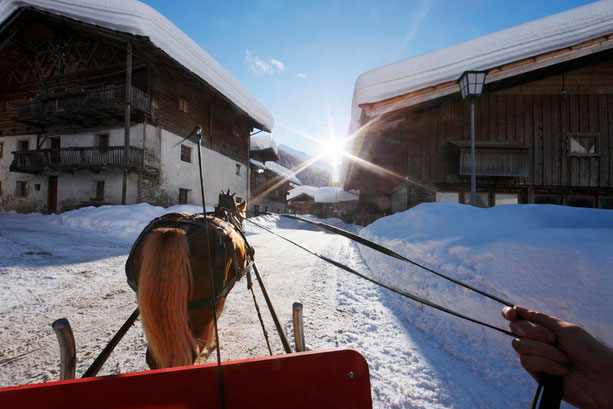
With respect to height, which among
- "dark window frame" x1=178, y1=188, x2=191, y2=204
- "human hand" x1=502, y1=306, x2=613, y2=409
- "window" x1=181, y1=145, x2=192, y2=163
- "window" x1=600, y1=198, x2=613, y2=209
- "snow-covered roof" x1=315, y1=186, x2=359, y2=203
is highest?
"window" x1=181, y1=145, x2=192, y2=163

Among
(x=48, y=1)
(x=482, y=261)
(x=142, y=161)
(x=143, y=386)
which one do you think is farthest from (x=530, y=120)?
(x=48, y=1)

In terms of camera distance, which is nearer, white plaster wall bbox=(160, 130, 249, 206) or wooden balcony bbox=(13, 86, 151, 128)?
wooden balcony bbox=(13, 86, 151, 128)

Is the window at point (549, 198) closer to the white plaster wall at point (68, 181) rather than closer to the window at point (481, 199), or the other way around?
the window at point (481, 199)

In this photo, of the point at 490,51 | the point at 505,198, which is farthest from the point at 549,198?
the point at 490,51

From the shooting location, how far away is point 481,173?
895 centimetres

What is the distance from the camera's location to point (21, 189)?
1627 centimetres

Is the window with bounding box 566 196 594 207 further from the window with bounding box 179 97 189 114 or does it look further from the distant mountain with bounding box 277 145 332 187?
the distant mountain with bounding box 277 145 332 187

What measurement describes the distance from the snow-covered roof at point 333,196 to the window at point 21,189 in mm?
27999

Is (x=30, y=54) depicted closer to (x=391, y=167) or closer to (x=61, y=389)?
(x=391, y=167)

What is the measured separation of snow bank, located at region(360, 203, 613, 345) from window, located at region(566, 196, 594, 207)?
30.3 ft

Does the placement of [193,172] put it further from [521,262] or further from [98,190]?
[521,262]

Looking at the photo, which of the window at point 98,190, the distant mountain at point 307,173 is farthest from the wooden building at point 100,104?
the distant mountain at point 307,173

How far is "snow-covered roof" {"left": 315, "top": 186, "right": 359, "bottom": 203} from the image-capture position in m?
31.1

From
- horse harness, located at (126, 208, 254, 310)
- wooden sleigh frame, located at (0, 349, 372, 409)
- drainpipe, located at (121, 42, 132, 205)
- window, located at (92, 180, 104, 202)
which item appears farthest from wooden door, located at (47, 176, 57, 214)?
wooden sleigh frame, located at (0, 349, 372, 409)
